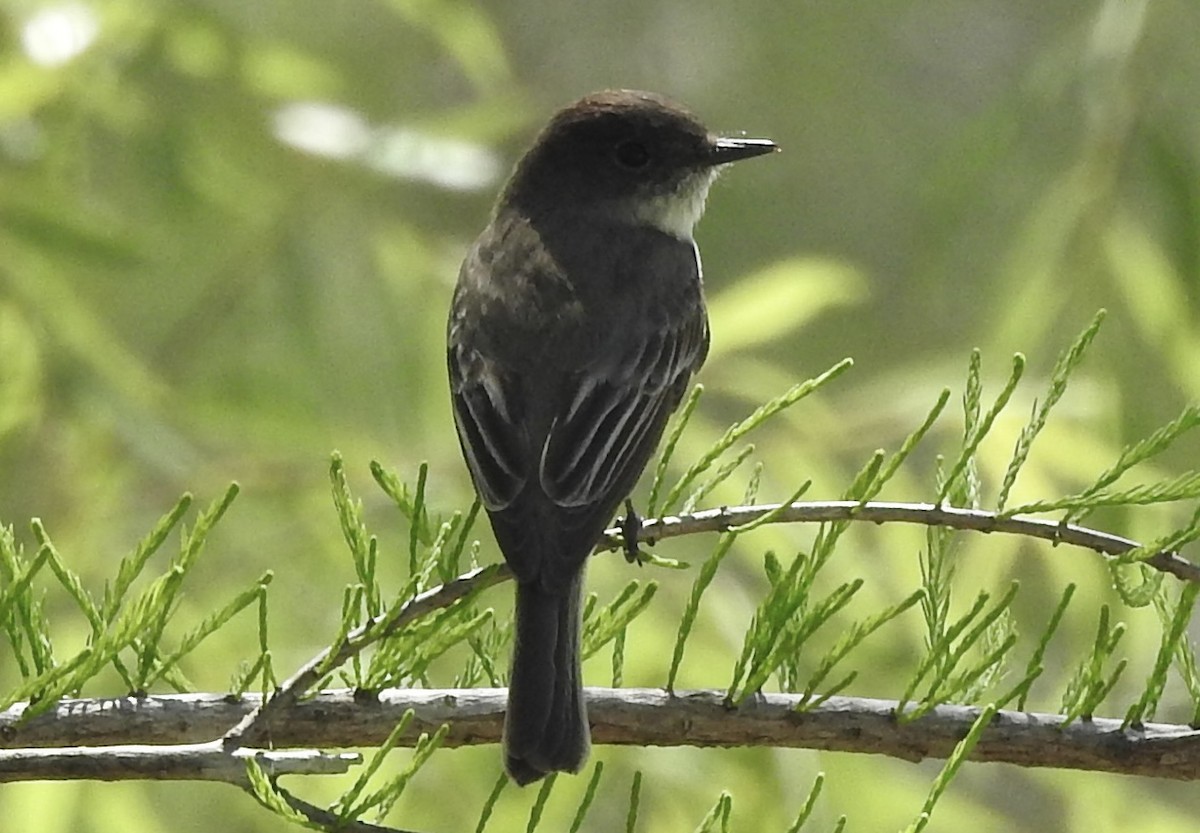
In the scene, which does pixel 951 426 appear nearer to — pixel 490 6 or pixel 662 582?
pixel 662 582

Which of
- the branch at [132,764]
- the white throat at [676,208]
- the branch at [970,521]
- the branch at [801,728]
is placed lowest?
the branch at [801,728]

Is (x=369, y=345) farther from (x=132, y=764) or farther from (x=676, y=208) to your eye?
(x=132, y=764)

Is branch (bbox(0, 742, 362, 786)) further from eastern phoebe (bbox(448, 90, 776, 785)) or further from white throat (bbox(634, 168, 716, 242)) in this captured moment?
white throat (bbox(634, 168, 716, 242))

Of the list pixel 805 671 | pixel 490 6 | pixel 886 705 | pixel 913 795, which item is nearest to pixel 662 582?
pixel 805 671

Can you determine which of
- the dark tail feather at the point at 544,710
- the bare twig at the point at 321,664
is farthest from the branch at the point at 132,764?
the dark tail feather at the point at 544,710

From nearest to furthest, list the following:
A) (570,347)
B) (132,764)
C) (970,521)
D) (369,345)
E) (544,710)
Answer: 1. (132,764)
2. (970,521)
3. (544,710)
4. (570,347)
5. (369,345)

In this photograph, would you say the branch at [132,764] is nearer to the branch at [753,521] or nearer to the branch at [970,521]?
the branch at [753,521]

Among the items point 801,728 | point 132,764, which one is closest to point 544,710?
point 801,728
